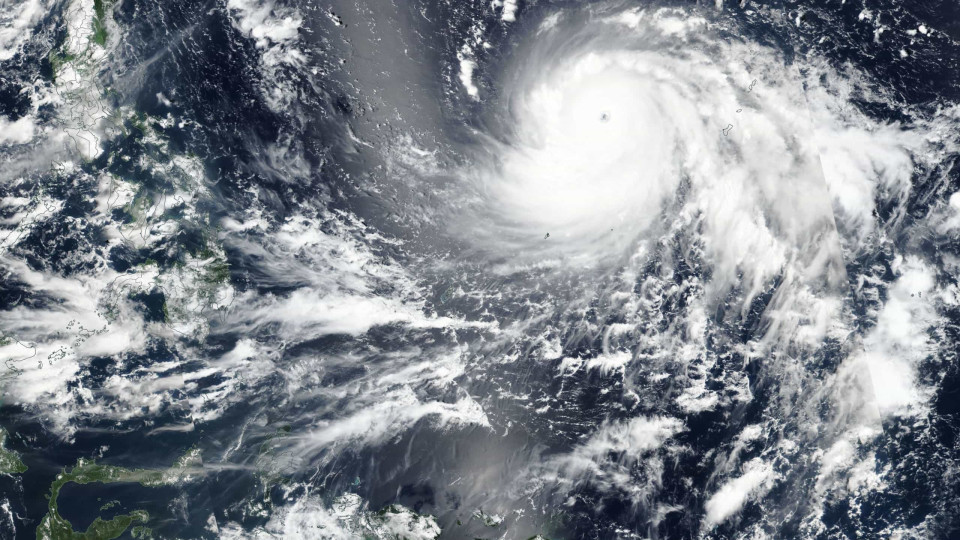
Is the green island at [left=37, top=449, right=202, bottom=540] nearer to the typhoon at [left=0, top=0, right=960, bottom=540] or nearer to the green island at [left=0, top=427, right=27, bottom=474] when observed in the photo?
the typhoon at [left=0, top=0, right=960, bottom=540]

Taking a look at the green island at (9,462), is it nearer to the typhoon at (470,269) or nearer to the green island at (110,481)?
the typhoon at (470,269)

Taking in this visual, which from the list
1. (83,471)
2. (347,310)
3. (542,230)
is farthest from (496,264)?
(83,471)

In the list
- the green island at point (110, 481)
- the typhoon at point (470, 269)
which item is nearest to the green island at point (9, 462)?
the typhoon at point (470, 269)

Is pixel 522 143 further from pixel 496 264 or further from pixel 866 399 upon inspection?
pixel 866 399

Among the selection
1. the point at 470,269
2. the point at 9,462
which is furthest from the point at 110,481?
the point at 470,269

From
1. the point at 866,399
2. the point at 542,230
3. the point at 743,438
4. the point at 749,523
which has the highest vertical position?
the point at 542,230
